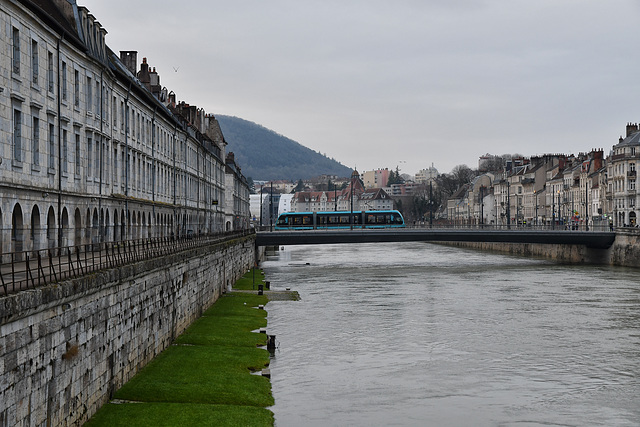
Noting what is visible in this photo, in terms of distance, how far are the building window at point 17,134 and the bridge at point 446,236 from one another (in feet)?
219

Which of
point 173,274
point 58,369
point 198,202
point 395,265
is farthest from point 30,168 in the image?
point 395,265

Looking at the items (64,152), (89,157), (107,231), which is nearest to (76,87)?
(64,152)

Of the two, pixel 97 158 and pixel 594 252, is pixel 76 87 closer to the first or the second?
pixel 97 158

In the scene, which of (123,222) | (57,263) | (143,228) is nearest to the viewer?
(57,263)

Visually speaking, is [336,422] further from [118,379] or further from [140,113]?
[140,113]

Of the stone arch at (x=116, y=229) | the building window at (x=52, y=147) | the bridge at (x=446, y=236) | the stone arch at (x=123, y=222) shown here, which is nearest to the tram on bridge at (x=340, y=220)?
the bridge at (x=446, y=236)

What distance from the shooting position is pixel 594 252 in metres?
98.3

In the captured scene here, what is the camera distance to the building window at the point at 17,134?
89.4 ft

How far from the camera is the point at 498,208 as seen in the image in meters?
199

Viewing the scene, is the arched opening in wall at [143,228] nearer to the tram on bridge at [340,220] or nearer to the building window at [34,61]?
the building window at [34,61]

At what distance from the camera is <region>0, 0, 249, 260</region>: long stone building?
2644 cm

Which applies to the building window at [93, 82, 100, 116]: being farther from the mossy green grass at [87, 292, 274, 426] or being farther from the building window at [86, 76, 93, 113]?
the mossy green grass at [87, 292, 274, 426]

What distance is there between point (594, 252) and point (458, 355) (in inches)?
2686

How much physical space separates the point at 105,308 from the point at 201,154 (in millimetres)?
63889
